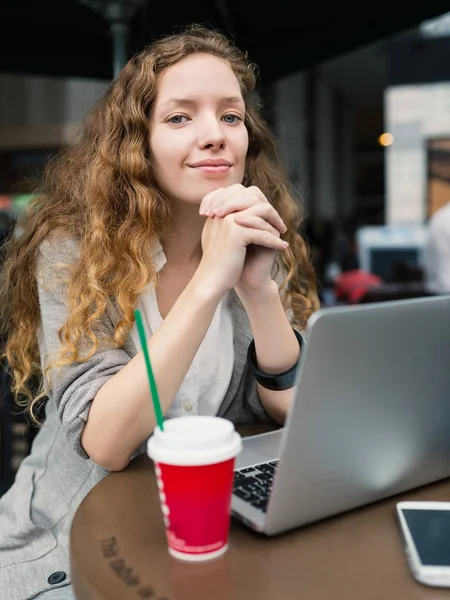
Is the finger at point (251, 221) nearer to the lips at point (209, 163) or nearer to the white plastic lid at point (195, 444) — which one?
the lips at point (209, 163)

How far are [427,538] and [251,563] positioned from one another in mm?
197

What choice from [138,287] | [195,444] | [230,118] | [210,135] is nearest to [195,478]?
[195,444]

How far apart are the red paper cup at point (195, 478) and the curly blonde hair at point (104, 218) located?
0.48 m

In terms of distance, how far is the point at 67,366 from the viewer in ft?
3.55

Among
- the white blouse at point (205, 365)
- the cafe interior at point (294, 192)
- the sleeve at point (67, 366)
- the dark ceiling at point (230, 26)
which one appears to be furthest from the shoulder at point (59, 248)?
the dark ceiling at point (230, 26)

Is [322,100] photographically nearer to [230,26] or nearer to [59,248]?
[230,26]

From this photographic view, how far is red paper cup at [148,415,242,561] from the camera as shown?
2.06 feet

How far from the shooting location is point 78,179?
1.38 m

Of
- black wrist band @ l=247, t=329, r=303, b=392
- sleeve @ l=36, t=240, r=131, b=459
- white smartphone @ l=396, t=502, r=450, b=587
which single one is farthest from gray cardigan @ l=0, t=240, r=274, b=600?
white smartphone @ l=396, t=502, r=450, b=587

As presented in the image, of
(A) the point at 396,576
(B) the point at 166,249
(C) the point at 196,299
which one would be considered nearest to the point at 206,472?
(A) the point at 396,576

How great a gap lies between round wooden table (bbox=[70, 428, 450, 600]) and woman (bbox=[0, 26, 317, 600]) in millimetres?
215

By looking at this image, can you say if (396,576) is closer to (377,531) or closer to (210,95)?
(377,531)

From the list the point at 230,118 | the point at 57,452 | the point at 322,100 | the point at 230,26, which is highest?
the point at 322,100

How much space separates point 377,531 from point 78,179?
95 cm
